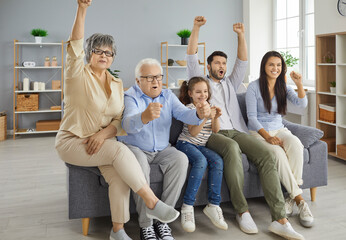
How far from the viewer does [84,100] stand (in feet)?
7.55

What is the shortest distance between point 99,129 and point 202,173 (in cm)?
71

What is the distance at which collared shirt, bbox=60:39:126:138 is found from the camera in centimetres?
226

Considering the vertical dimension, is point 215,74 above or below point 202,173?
above

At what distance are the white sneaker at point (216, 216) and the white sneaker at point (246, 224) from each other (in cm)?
13

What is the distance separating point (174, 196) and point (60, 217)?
92 centimetres

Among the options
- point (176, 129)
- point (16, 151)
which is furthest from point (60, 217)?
point (16, 151)

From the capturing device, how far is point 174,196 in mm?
2330

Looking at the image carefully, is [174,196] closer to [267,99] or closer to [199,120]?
[199,120]

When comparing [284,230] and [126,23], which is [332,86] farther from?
[126,23]

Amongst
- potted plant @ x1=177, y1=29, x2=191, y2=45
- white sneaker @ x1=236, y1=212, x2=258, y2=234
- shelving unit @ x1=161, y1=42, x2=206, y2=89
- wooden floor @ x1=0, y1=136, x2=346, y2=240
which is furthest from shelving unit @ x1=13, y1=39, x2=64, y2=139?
white sneaker @ x1=236, y1=212, x2=258, y2=234

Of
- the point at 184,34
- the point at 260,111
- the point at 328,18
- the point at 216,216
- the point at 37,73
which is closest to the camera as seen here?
the point at 216,216

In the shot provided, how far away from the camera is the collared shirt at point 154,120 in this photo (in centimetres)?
247

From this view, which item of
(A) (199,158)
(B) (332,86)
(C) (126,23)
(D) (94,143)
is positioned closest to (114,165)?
(D) (94,143)

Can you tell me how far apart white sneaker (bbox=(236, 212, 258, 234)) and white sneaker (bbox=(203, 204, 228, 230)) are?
0.13 m
